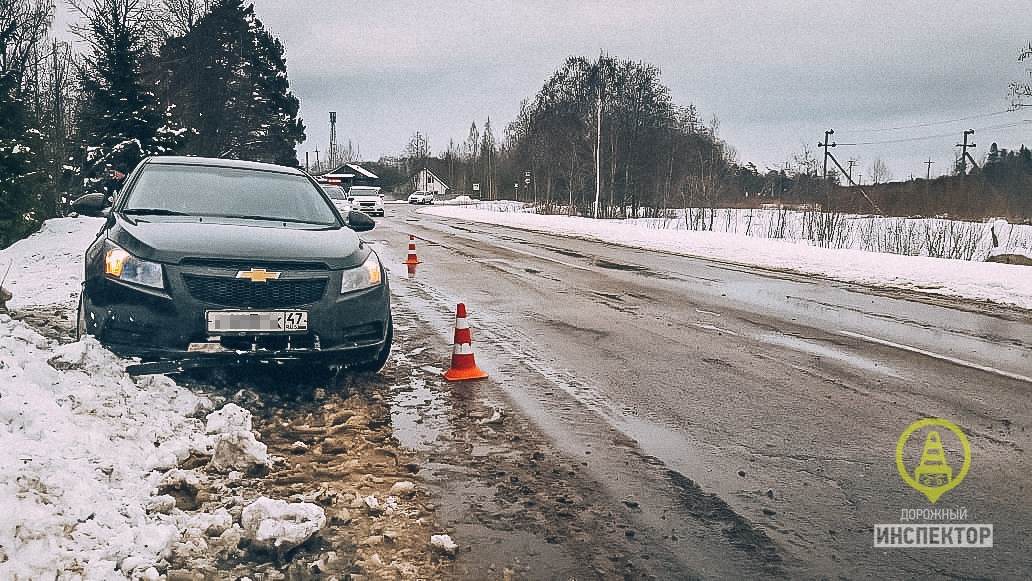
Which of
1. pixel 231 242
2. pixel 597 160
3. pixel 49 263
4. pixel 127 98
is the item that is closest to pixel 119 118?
pixel 127 98

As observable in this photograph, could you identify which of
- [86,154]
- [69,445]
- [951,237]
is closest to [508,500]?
[69,445]

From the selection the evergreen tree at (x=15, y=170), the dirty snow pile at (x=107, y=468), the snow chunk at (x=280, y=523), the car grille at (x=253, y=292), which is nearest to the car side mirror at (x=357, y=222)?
the car grille at (x=253, y=292)

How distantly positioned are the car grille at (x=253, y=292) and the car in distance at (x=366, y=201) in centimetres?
3992

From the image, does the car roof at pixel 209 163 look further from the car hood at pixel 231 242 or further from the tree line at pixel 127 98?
the tree line at pixel 127 98

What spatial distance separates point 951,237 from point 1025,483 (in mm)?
18245

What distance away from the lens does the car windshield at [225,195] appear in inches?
238

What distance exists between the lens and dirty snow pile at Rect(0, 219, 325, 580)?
2826 mm

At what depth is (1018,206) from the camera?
107 feet

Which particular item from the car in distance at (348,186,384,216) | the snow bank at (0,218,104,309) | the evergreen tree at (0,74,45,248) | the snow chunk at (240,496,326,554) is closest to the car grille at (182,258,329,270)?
the snow chunk at (240,496,326,554)

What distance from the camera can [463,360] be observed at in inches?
241

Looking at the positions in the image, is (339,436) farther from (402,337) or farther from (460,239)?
(460,239)

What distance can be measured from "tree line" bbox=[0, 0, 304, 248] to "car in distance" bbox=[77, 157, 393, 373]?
12869 mm

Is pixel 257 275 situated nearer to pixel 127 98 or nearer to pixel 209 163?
pixel 209 163

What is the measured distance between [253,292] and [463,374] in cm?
183
